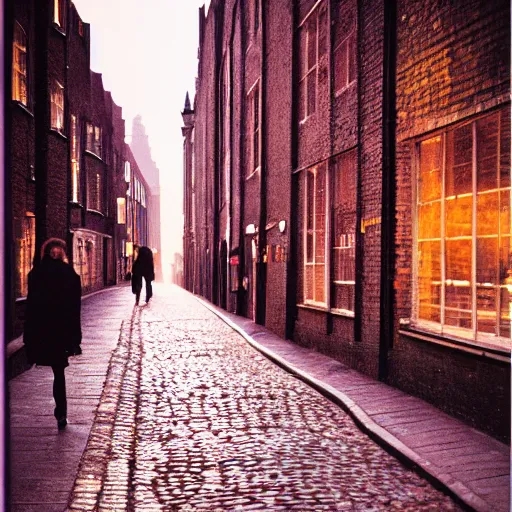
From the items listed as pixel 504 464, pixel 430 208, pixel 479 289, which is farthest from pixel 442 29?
pixel 504 464

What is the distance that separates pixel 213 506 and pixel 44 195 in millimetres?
9770

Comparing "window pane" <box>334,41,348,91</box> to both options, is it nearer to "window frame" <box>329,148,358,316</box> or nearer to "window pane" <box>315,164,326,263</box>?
"window frame" <box>329,148,358,316</box>

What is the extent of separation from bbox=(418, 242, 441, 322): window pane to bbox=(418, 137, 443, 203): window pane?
531 millimetres

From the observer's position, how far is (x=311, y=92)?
12.5 meters

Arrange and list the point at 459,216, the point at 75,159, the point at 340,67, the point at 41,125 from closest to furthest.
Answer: the point at 459,216, the point at 340,67, the point at 41,125, the point at 75,159

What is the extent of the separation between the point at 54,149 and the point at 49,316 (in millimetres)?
9732

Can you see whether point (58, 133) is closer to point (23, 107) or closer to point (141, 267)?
point (23, 107)

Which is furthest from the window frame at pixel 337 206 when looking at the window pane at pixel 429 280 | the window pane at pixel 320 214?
the window pane at pixel 429 280

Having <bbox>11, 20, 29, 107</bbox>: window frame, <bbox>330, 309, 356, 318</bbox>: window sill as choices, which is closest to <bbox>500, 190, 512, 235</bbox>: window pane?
<bbox>330, 309, 356, 318</bbox>: window sill

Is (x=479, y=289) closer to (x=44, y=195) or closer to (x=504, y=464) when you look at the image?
(x=504, y=464)

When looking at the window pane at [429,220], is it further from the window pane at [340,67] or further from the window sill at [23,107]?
the window sill at [23,107]

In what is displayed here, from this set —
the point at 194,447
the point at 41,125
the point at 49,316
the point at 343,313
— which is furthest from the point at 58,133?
the point at 194,447

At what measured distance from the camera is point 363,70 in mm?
9211

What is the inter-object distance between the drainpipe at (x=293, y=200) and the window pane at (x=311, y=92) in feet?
1.97
